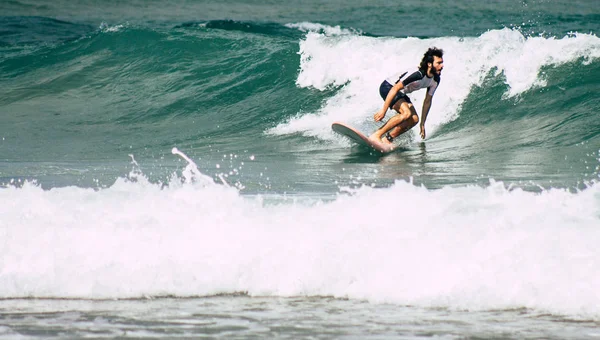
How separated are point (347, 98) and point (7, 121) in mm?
5987

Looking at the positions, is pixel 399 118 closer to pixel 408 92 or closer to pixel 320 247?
pixel 408 92

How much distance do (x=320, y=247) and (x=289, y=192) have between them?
6.30 ft

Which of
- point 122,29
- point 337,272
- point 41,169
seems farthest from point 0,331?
point 122,29

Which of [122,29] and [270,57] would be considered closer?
[270,57]

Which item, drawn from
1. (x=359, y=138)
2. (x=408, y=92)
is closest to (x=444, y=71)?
(x=408, y=92)

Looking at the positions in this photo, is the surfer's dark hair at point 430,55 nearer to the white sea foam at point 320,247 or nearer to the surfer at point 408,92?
the surfer at point 408,92

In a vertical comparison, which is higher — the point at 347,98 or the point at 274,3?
the point at 274,3

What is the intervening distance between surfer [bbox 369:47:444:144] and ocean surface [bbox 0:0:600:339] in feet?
1.29

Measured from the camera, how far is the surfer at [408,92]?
10094 millimetres

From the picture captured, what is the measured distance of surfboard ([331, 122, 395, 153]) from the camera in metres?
10.3

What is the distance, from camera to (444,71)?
44.4 feet

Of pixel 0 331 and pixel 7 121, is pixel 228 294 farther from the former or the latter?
pixel 7 121

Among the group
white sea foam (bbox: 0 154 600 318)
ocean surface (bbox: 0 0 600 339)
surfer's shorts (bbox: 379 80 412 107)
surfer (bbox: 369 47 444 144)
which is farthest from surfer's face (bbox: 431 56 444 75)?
white sea foam (bbox: 0 154 600 318)

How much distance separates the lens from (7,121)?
576 inches
